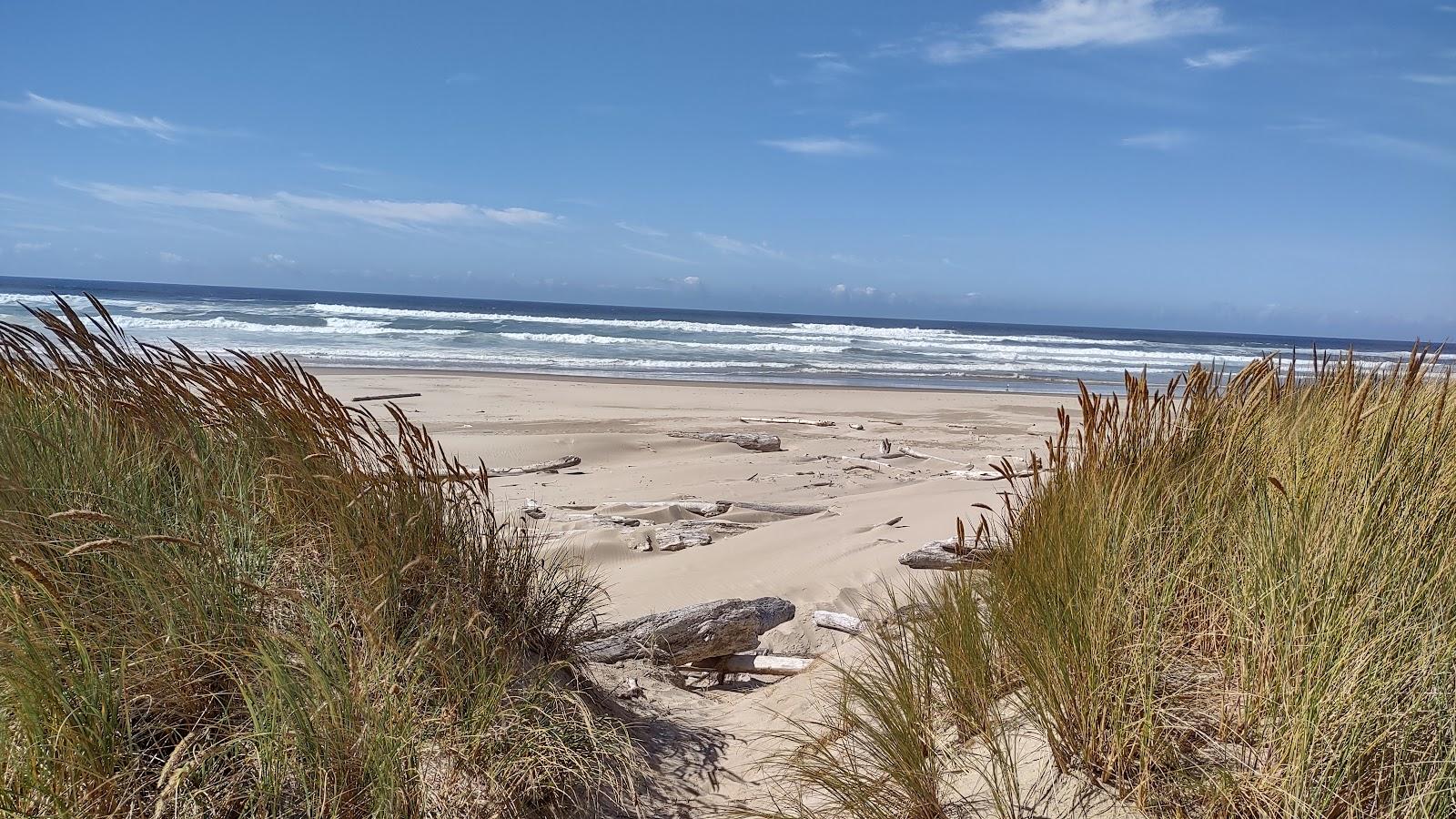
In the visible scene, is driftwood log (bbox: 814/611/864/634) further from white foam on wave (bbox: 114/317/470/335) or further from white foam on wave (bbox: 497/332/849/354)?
white foam on wave (bbox: 114/317/470/335)

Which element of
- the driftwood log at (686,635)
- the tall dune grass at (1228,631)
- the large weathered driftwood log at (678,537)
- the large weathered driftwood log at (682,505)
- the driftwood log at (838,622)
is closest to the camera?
the tall dune grass at (1228,631)

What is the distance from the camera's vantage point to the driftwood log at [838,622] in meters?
4.74

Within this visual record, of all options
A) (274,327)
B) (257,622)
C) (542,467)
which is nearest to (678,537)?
(542,467)

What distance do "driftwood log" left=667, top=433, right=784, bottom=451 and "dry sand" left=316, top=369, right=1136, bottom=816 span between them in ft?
0.60

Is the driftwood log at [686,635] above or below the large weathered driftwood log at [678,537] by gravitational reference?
above

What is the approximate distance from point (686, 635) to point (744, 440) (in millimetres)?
7904

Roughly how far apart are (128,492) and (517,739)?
156 cm

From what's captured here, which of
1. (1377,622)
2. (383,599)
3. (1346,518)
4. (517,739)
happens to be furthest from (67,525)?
(1346,518)

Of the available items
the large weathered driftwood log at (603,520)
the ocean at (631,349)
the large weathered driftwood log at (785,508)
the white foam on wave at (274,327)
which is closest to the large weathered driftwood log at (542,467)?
the large weathered driftwood log at (603,520)

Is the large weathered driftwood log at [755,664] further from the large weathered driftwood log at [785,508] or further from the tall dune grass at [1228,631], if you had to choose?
the large weathered driftwood log at [785,508]

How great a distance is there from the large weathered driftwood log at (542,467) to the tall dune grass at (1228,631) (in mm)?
6803

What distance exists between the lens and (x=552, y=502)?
8250mm

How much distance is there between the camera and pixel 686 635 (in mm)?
4207

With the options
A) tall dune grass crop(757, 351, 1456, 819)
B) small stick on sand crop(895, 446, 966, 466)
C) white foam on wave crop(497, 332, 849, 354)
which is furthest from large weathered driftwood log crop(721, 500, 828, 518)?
white foam on wave crop(497, 332, 849, 354)
